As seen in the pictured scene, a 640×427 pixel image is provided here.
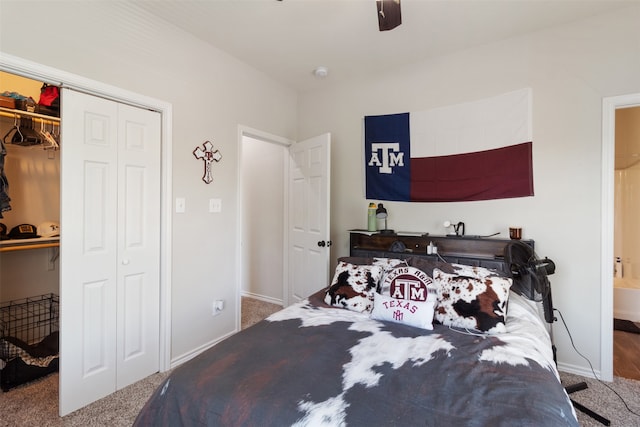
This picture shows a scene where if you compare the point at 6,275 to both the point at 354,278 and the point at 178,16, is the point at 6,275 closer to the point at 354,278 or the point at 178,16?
the point at 178,16

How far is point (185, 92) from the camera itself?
8.20 ft

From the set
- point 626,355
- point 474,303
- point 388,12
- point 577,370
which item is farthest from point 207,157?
point 626,355

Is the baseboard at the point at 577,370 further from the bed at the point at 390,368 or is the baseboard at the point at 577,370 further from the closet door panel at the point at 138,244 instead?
the closet door panel at the point at 138,244

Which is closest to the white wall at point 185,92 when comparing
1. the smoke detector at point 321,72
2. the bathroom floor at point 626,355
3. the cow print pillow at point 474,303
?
the smoke detector at point 321,72

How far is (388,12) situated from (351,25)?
104 centimetres

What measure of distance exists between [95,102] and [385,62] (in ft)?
8.00

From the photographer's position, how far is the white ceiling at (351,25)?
2.14 meters

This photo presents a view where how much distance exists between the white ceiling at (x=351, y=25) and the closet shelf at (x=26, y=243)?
2.02 meters

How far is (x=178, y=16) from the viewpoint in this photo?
89.8 inches

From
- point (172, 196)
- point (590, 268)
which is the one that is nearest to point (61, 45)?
point (172, 196)

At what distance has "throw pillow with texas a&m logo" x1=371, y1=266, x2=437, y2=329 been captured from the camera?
1.82 m

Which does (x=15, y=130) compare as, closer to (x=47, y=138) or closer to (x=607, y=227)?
(x=47, y=138)

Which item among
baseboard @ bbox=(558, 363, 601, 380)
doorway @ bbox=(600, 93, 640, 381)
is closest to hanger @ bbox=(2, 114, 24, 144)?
doorway @ bbox=(600, 93, 640, 381)

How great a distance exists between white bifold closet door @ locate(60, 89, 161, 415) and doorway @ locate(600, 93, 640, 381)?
11.0ft
